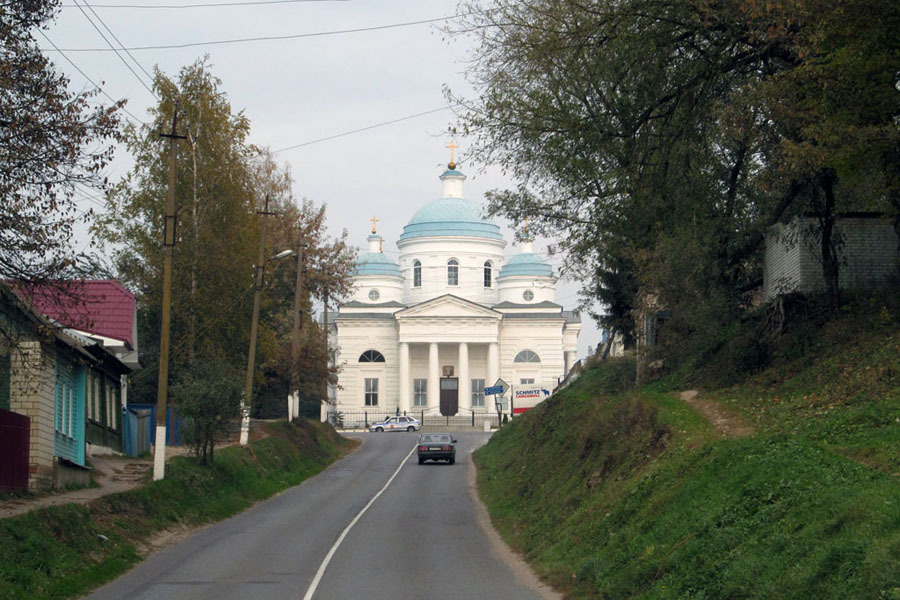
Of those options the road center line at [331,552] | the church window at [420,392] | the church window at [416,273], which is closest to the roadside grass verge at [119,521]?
the road center line at [331,552]

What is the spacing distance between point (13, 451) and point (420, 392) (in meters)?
66.1

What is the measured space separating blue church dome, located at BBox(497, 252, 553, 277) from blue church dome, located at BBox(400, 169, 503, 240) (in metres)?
2.50

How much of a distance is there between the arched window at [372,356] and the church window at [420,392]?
348 centimetres

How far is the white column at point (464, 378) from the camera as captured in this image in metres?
83.1

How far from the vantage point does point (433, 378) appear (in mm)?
83750

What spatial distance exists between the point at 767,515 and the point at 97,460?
22.2 meters

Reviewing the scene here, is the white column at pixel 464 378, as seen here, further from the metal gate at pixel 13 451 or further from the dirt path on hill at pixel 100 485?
the metal gate at pixel 13 451

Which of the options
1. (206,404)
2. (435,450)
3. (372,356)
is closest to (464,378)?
(372,356)

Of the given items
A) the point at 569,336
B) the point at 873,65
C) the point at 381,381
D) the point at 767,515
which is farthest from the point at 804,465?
the point at 569,336

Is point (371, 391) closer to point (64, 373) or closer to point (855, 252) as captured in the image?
point (64, 373)

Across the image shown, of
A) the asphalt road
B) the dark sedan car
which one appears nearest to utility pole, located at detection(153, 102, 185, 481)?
the asphalt road

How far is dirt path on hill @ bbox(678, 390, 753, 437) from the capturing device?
16.2m

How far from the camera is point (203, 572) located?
50.2ft

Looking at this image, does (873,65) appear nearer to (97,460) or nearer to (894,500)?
(894,500)
